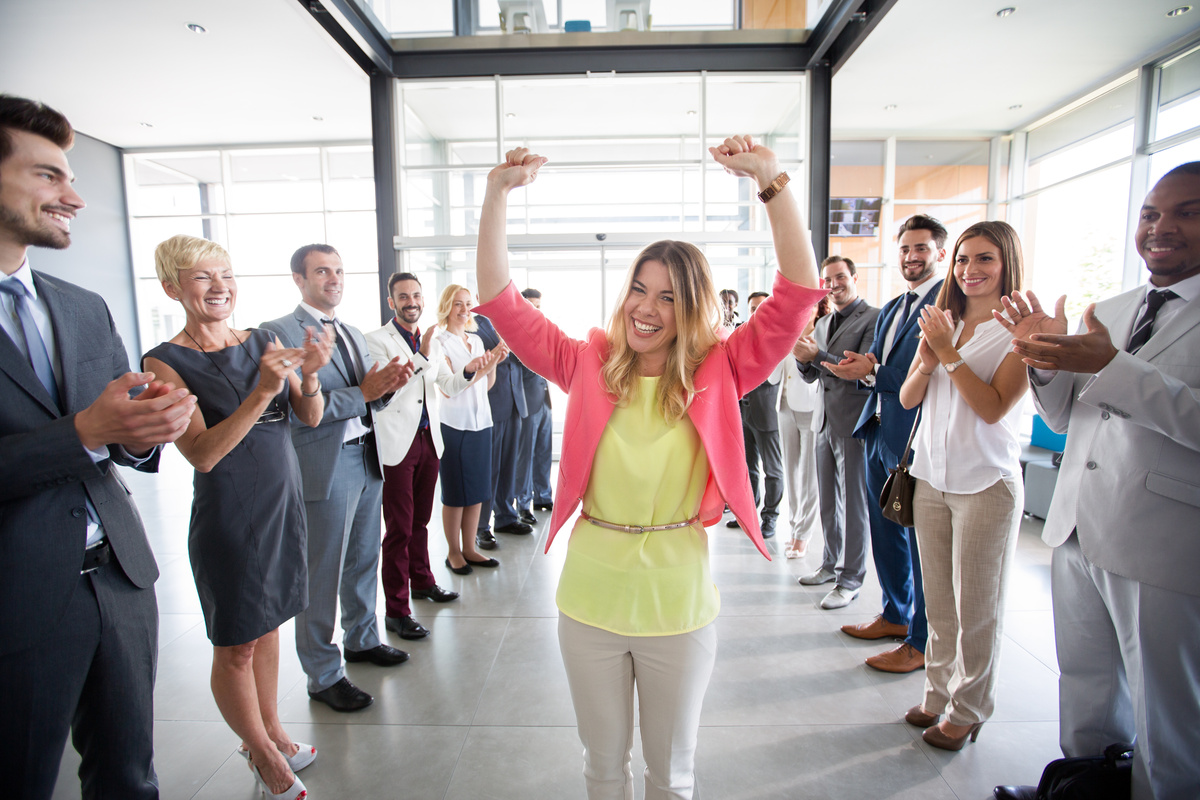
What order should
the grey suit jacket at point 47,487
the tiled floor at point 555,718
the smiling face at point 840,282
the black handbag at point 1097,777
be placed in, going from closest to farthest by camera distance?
the grey suit jacket at point 47,487
the black handbag at point 1097,777
the tiled floor at point 555,718
the smiling face at point 840,282

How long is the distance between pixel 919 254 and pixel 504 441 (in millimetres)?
3258

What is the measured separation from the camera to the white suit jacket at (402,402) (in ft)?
9.82

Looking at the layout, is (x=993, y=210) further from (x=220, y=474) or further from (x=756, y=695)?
(x=220, y=474)

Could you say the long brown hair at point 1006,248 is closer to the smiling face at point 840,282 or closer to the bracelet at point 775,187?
the bracelet at point 775,187

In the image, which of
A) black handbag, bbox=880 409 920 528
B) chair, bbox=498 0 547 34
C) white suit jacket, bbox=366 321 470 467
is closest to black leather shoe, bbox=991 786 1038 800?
black handbag, bbox=880 409 920 528

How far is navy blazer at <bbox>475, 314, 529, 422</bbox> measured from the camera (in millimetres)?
4535

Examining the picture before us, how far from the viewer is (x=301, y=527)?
2.01 meters

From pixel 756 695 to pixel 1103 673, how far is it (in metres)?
1.28

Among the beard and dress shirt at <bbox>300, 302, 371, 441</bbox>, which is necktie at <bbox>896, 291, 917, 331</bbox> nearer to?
dress shirt at <bbox>300, 302, 371, 441</bbox>

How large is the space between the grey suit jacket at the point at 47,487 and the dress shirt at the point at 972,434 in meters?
2.61

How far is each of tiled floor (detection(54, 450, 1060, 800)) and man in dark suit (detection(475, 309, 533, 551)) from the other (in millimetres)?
1286

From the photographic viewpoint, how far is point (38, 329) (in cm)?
129

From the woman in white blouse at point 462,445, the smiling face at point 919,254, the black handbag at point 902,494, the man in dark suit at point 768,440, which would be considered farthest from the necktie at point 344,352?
the man in dark suit at point 768,440

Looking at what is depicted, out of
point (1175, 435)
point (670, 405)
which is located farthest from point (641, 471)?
point (1175, 435)
